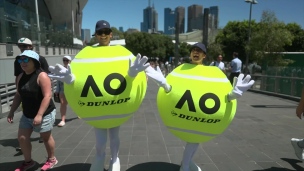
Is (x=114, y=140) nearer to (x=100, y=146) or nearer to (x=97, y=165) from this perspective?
(x=100, y=146)

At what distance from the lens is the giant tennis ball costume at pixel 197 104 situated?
2.89 meters

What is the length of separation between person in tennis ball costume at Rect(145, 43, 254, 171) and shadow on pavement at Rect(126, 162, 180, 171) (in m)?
1.05

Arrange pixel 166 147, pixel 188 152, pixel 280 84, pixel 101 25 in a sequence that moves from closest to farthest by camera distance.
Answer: pixel 101 25 → pixel 188 152 → pixel 166 147 → pixel 280 84

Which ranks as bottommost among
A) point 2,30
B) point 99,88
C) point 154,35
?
point 99,88

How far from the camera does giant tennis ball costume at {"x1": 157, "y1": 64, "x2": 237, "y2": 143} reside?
114 inches

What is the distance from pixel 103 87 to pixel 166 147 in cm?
254

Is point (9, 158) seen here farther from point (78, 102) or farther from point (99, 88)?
point (99, 88)

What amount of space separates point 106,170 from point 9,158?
6.45 feet

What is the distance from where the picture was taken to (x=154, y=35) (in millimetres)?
56312

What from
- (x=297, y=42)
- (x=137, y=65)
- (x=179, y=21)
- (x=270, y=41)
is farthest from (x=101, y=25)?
(x=179, y=21)

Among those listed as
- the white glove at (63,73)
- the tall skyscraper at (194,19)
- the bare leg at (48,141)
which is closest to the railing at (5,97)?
the bare leg at (48,141)

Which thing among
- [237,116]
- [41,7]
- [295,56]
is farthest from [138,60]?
[41,7]

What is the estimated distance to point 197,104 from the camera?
9.43 ft

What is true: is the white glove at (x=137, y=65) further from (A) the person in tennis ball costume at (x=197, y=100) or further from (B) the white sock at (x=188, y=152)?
(B) the white sock at (x=188, y=152)
